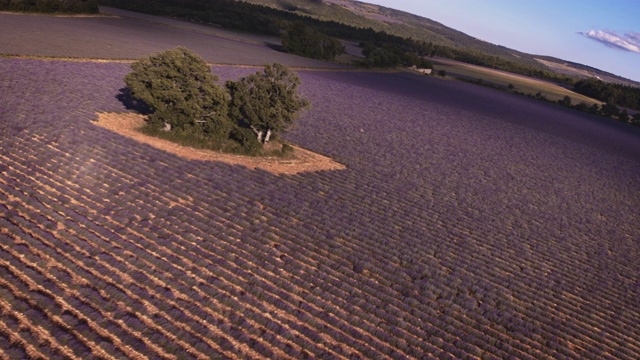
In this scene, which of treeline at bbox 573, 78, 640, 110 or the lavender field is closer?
the lavender field

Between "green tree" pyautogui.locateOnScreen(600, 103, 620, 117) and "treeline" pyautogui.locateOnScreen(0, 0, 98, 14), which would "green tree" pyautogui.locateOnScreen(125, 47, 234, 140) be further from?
"green tree" pyautogui.locateOnScreen(600, 103, 620, 117)

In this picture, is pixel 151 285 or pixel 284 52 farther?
pixel 284 52

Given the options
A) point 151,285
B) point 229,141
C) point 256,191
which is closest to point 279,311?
point 151,285

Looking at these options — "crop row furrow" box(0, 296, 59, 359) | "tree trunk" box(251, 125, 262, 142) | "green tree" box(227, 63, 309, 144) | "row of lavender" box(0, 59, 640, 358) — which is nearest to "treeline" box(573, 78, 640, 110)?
"row of lavender" box(0, 59, 640, 358)

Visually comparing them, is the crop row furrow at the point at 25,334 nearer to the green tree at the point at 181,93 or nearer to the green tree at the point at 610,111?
the green tree at the point at 181,93

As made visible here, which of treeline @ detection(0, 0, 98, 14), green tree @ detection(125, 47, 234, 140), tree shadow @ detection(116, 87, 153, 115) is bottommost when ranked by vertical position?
tree shadow @ detection(116, 87, 153, 115)

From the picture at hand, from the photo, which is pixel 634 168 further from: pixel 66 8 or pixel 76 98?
pixel 66 8

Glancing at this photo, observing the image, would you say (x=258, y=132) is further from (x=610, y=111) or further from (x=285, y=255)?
(x=610, y=111)
